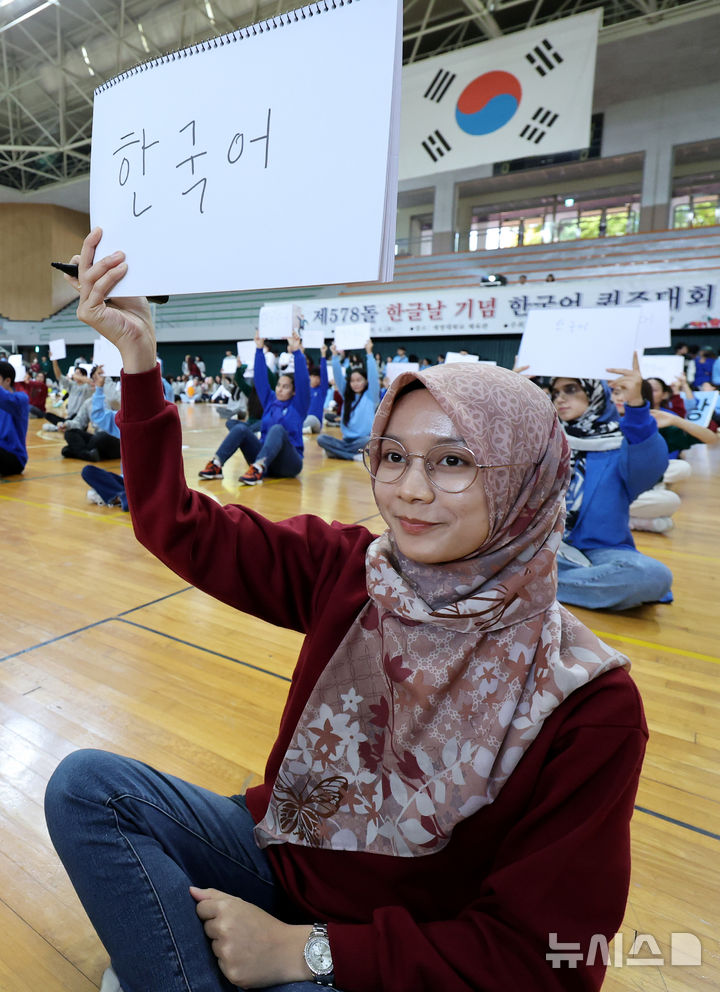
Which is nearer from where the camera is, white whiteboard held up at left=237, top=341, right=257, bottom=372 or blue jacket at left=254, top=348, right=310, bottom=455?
blue jacket at left=254, top=348, right=310, bottom=455

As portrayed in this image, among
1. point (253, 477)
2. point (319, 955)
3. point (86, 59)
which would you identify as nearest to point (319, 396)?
point (253, 477)

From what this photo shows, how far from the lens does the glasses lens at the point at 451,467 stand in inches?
26.9

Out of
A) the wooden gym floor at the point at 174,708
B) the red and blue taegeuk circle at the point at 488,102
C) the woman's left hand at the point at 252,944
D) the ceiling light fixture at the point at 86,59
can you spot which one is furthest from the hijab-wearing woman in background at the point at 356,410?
the ceiling light fixture at the point at 86,59

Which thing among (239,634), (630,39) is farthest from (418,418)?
(630,39)

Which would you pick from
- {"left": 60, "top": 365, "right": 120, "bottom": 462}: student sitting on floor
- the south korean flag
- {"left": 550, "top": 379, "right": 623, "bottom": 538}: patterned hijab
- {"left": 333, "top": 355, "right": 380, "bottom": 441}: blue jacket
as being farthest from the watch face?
the south korean flag

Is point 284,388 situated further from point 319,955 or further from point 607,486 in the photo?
point 319,955

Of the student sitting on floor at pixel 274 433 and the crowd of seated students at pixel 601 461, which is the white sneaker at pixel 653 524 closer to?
the crowd of seated students at pixel 601 461

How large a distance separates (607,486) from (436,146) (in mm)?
7398

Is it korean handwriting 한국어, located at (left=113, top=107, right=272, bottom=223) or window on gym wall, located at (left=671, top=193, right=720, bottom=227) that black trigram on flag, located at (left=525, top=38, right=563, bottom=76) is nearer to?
window on gym wall, located at (left=671, top=193, right=720, bottom=227)

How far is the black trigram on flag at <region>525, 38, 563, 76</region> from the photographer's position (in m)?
7.38

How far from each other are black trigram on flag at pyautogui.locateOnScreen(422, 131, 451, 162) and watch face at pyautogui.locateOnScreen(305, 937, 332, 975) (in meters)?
8.97

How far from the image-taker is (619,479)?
2297 mm

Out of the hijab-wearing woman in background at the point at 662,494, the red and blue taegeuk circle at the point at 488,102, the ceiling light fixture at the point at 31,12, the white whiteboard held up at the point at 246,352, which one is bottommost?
the hijab-wearing woman in background at the point at 662,494

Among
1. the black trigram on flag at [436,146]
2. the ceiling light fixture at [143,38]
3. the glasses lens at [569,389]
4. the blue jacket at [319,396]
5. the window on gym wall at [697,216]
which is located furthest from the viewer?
the ceiling light fixture at [143,38]
